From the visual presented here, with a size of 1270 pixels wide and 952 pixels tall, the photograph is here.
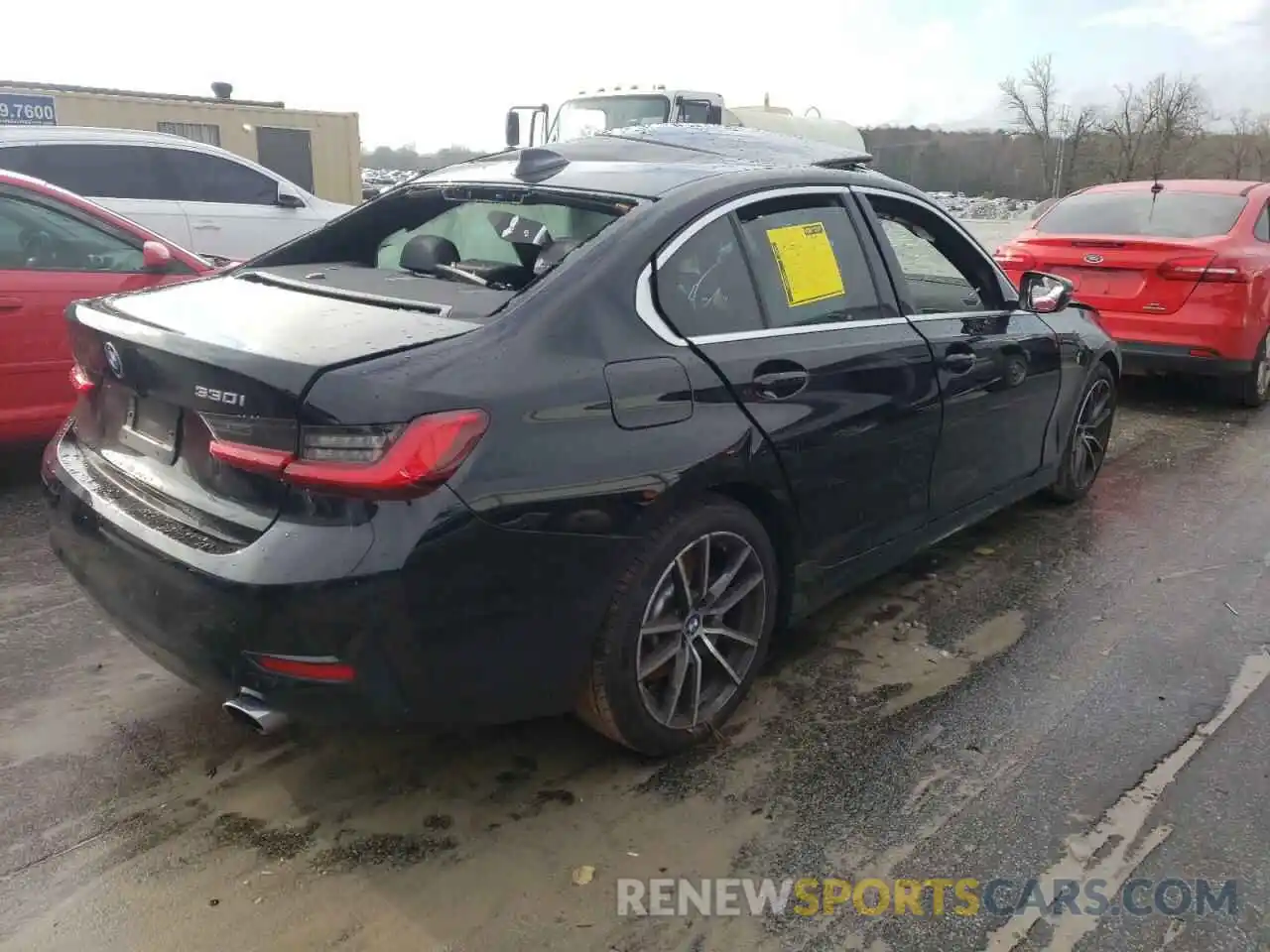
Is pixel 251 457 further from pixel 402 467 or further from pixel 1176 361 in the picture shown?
pixel 1176 361

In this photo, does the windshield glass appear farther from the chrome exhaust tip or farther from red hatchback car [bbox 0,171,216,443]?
the chrome exhaust tip

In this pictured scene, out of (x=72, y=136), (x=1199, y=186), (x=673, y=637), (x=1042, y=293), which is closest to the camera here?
(x=673, y=637)

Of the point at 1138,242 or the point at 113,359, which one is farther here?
the point at 1138,242

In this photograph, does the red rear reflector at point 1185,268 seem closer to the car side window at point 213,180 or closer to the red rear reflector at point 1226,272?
the red rear reflector at point 1226,272

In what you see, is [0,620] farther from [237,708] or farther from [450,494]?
[450,494]

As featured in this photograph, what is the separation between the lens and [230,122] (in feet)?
48.7

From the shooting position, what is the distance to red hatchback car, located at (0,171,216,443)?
4898 millimetres

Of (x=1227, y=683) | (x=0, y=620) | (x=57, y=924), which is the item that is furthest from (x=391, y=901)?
(x=1227, y=683)

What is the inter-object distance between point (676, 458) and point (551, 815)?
3.28 feet

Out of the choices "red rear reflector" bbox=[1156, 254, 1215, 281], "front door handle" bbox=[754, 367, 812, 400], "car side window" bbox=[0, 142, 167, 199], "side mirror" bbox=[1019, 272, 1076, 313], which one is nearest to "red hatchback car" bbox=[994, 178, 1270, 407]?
"red rear reflector" bbox=[1156, 254, 1215, 281]

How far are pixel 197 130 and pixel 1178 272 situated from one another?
42.9 feet

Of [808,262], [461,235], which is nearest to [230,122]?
[461,235]

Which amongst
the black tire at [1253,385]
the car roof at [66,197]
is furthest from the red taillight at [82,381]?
the black tire at [1253,385]

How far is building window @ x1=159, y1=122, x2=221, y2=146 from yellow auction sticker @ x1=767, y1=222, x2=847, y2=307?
44.8 ft
